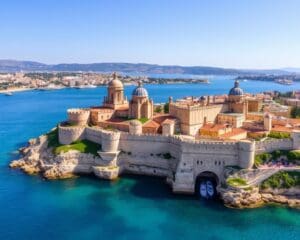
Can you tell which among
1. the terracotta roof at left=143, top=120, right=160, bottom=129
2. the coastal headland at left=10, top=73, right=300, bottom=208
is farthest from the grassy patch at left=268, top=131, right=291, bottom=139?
the terracotta roof at left=143, top=120, right=160, bottom=129

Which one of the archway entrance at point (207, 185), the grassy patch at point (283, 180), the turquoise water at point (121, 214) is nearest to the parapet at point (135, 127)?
the turquoise water at point (121, 214)

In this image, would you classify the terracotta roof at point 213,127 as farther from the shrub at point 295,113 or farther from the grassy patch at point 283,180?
the shrub at point 295,113

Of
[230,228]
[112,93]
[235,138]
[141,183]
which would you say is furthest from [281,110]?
[230,228]

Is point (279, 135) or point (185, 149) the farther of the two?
point (279, 135)

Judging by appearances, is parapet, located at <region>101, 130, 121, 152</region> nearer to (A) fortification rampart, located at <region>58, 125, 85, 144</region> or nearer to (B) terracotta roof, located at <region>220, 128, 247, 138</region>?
(A) fortification rampart, located at <region>58, 125, 85, 144</region>

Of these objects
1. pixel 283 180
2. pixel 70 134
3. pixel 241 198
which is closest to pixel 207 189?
pixel 241 198

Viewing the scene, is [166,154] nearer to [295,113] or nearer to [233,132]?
[233,132]
